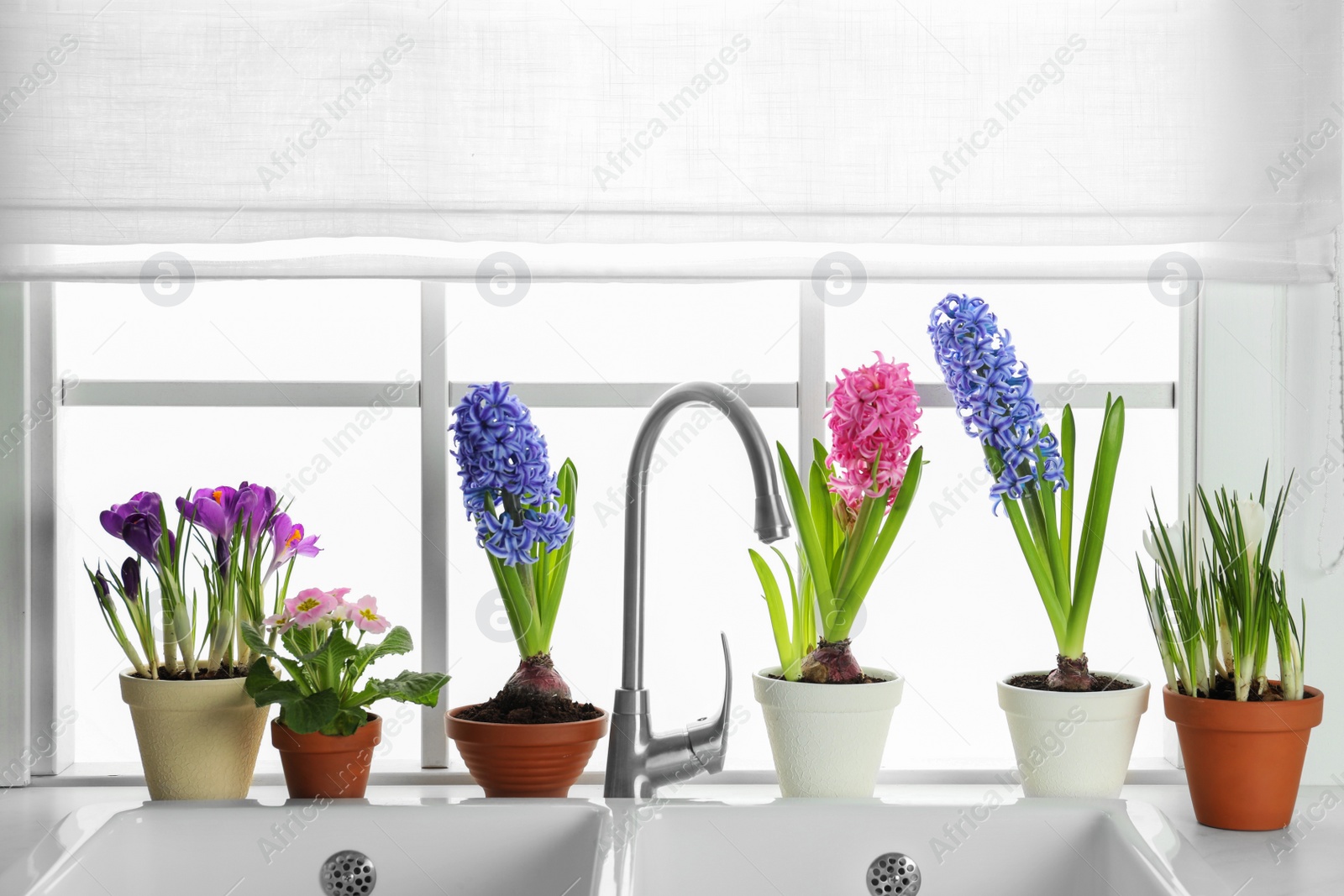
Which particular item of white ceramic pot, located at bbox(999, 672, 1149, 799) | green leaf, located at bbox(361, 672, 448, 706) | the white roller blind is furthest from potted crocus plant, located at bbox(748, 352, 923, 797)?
green leaf, located at bbox(361, 672, 448, 706)

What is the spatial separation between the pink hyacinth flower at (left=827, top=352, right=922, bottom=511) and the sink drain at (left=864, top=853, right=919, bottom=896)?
38 centimetres

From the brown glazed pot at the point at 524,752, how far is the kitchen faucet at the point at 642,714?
42 millimetres

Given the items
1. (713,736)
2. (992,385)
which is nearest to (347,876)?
(713,736)

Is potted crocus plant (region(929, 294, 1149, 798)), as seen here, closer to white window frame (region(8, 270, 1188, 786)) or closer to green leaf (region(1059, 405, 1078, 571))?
green leaf (region(1059, 405, 1078, 571))

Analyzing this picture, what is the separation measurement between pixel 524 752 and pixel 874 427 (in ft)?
1.72

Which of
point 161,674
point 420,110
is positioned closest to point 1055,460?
point 420,110

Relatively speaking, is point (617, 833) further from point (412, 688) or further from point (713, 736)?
point (412, 688)

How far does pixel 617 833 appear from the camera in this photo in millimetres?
1047

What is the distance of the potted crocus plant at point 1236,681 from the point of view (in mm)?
1073

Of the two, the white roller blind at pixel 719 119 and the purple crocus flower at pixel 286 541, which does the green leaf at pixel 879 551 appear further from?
the purple crocus flower at pixel 286 541

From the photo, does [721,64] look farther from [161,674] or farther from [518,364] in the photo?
[161,674]

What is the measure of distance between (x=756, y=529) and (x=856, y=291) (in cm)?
45

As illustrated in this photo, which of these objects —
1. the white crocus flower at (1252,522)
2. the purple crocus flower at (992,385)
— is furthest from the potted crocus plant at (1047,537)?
the white crocus flower at (1252,522)

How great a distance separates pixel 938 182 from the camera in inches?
49.5
